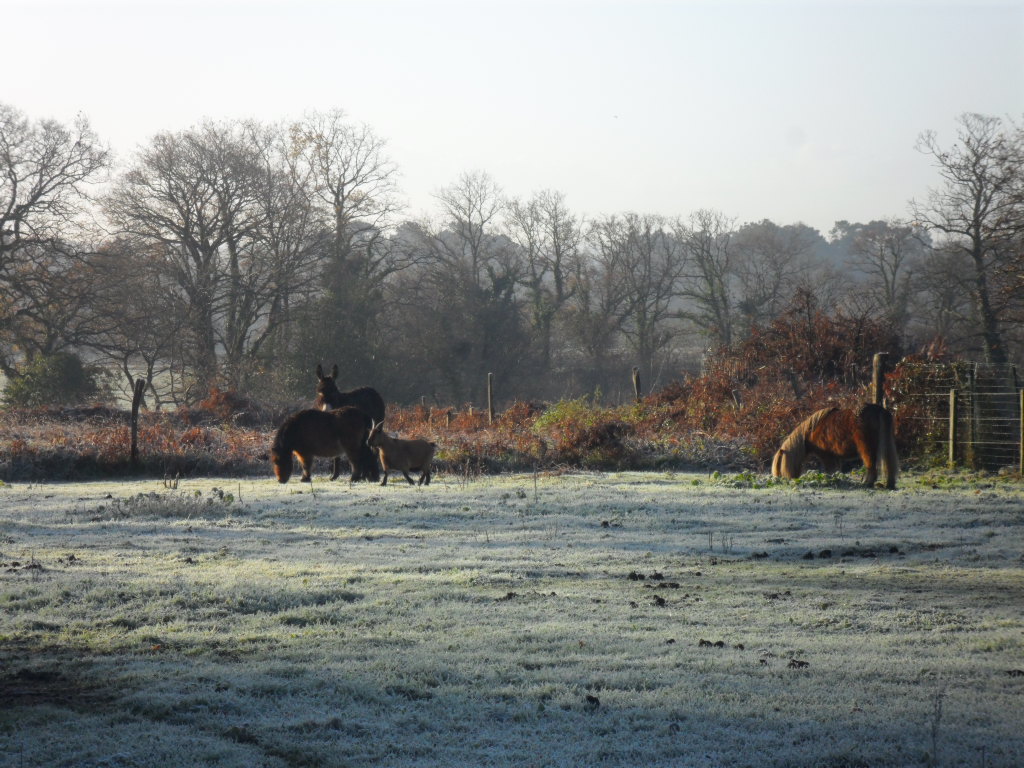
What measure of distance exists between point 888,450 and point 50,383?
102ft

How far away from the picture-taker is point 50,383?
35438 mm

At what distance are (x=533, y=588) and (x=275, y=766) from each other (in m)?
3.88

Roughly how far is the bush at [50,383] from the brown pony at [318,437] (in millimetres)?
21895

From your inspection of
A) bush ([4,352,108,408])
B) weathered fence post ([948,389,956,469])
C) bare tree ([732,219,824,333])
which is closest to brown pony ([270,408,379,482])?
weathered fence post ([948,389,956,469])

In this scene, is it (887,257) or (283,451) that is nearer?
(283,451)

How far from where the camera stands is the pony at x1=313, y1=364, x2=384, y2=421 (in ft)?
58.6

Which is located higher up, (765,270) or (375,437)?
(765,270)

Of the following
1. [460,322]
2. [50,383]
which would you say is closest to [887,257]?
[460,322]

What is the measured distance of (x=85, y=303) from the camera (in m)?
36.2

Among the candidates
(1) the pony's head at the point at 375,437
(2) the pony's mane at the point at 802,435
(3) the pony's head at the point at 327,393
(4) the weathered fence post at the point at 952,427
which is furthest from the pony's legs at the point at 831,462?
(3) the pony's head at the point at 327,393

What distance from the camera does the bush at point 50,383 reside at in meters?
35.2

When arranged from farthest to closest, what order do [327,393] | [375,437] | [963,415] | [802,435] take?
[327,393]
[963,415]
[375,437]
[802,435]

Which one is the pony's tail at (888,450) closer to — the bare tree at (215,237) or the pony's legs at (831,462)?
the pony's legs at (831,462)

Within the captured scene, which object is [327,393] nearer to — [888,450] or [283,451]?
[283,451]
